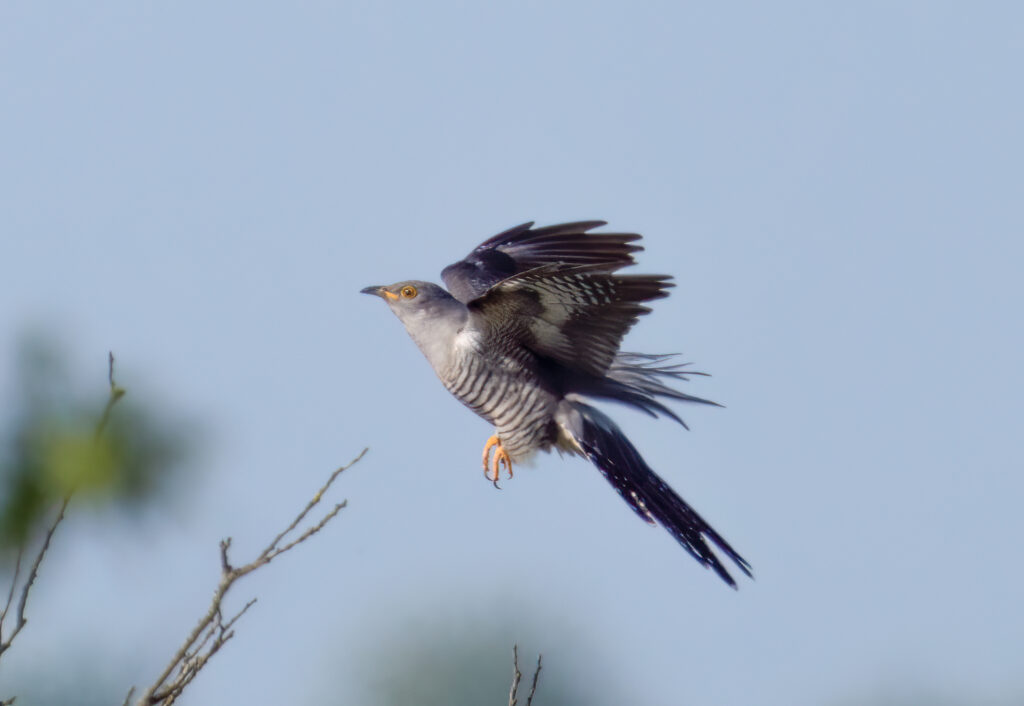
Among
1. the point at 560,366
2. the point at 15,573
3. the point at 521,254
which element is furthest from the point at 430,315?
the point at 15,573

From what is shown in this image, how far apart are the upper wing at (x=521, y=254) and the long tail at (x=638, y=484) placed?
556 millimetres

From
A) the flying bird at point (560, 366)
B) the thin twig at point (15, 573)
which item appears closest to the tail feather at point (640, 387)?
the flying bird at point (560, 366)

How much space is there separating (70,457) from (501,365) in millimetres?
2547

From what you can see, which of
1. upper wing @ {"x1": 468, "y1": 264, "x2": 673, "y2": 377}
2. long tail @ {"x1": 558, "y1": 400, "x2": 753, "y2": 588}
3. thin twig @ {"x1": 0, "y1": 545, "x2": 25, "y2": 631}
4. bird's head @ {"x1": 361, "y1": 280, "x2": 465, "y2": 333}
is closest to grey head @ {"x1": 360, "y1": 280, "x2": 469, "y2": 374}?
bird's head @ {"x1": 361, "y1": 280, "x2": 465, "y2": 333}

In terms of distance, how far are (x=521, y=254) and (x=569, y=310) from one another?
127 cm

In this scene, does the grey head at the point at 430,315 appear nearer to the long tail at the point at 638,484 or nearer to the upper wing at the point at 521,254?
the upper wing at the point at 521,254

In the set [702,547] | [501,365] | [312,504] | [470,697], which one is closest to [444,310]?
[501,365]

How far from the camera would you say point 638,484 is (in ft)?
14.5

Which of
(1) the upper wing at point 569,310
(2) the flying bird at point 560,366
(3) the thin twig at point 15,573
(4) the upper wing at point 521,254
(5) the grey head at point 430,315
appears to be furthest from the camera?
(4) the upper wing at point 521,254

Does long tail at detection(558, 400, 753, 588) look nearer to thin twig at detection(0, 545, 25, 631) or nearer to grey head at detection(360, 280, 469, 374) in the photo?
grey head at detection(360, 280, 469, 374)

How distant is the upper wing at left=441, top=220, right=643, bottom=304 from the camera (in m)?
4.66

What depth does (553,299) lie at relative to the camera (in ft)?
13.3

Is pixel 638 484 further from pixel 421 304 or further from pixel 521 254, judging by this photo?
pixel 521 254

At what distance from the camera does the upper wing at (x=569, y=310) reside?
12.6 ft
